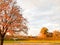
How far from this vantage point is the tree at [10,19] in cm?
2814

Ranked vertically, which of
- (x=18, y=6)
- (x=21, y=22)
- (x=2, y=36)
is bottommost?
(x=2, y=36)

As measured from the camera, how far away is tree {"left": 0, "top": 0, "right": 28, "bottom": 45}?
28.1 meters

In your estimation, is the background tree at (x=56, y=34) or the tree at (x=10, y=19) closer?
the tree at (x=10, y=19)

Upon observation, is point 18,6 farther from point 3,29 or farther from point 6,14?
point 3,29

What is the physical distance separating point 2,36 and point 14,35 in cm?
165

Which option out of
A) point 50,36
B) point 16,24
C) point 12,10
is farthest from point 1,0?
point 50,36

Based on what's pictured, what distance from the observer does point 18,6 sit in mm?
29203

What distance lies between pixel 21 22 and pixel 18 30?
1.18 metres

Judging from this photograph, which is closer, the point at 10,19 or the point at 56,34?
the point at 10,19

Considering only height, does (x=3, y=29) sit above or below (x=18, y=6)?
below

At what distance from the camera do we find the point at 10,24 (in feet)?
92.3

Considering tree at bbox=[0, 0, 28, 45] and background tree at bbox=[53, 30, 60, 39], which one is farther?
background tree at bbox=[53, 30, 60, 39]

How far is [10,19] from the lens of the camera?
28359 millimetres

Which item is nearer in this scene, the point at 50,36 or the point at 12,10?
the point at 12,10
